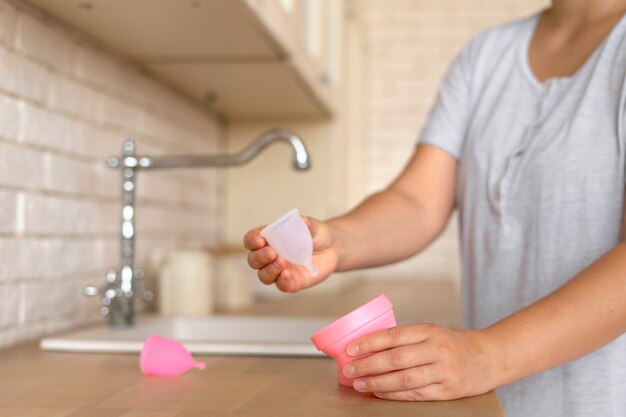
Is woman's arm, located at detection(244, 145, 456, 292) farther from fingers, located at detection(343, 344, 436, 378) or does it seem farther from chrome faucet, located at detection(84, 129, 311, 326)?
chrome faucet, located at detection(84, 129, 311, 326)

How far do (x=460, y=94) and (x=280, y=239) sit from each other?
0.57 m

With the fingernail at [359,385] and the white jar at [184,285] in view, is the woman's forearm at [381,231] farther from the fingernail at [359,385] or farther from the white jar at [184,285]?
the white jar at [184,285]

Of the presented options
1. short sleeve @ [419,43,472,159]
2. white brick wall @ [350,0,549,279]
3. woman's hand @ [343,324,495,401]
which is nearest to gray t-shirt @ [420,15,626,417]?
short sleeve @ [419,43,472,159]

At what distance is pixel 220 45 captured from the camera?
1672 mm

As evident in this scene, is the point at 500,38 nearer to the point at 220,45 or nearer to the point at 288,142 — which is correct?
the point at 288,142

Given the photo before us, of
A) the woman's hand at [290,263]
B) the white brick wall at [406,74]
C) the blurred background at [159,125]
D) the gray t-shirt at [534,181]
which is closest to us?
the woman's hand at [290,263]

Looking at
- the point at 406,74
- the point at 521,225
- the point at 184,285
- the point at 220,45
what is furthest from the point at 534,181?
the point at 406,74

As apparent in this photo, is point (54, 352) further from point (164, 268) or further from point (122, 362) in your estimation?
point (164, 268)

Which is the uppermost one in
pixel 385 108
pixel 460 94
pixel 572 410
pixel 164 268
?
pixel 385 108

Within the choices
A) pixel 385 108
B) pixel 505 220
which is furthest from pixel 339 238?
pixel 385 108

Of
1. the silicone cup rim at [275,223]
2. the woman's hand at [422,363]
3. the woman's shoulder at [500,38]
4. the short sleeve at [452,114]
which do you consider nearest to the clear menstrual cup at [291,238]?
the silicone cup rim at [275,223]

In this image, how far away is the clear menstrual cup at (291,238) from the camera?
2.78ft

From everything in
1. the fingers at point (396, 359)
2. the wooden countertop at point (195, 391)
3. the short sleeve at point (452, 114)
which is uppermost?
the short sleeve at point (452, 114)

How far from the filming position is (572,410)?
3.76 ft
